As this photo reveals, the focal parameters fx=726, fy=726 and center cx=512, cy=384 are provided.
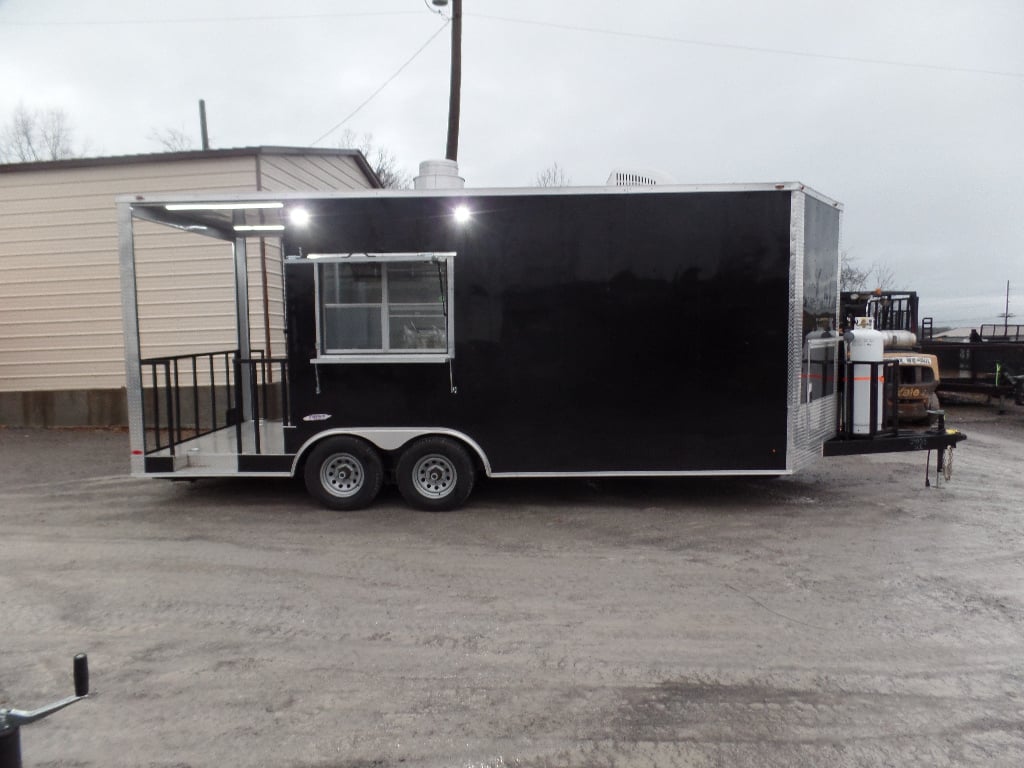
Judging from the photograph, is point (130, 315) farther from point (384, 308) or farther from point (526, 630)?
point (526, 630)

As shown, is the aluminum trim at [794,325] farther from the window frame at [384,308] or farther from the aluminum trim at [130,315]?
the aluminum trim at [130,315]

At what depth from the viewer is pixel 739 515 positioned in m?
6.78

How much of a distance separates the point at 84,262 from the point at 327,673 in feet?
37.3

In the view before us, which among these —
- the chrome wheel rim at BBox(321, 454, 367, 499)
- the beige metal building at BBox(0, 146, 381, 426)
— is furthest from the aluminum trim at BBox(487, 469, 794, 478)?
the beige metal building at BBox(0, 146, 381, 426)

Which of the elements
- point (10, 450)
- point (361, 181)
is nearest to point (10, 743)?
point (10, 450)

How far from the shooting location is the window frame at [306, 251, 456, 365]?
6664 millimetres

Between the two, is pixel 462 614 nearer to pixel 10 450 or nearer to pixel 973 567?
pixel 973 567

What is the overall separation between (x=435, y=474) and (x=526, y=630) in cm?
284

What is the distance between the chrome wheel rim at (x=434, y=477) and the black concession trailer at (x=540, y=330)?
2cm

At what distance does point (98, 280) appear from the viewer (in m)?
12.5

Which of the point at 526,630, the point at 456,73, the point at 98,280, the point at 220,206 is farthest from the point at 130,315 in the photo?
the point at 456,73

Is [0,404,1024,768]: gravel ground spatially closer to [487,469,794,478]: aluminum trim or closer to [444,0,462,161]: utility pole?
[487,469,794,478]: aluminum trim

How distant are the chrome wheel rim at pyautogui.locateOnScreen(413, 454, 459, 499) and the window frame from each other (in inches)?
38.3

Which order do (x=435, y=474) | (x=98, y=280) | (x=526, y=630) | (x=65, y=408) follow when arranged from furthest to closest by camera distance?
1. (x=65, y=408)
2. (x=98, y=280)
3. (x=435, y=474)
4. (x=526, y=630)
